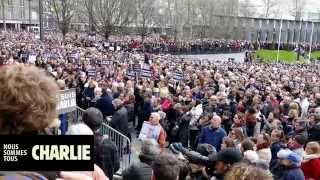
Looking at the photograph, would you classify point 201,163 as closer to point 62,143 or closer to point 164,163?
point 164,163

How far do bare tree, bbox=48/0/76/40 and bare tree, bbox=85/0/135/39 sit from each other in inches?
79.5

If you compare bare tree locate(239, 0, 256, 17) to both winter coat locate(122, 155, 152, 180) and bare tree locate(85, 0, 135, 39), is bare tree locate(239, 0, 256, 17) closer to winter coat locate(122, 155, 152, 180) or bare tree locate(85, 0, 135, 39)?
bare tree locate(85, 0, 135, 39)

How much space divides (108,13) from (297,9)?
1804 inches

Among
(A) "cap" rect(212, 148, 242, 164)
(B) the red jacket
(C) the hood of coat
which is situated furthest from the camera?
(C) the hood of coat

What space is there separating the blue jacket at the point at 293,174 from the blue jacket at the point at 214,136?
288 cm

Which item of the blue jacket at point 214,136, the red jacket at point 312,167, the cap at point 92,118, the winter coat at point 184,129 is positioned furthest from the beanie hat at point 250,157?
the winter coat at point 184,129

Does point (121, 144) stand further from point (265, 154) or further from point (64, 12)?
point (64, 12)

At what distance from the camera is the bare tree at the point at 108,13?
4691 centimetres

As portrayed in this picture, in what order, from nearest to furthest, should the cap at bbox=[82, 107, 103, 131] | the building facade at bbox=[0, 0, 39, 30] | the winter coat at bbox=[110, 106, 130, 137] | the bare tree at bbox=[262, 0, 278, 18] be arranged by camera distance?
the cap at bbox=[82, 107, 103, 131] < the winter coat at bbox=[110, 106, 130, 137] < the bare tree at bbox=[262, 0, 278, 18] < the building facade at bbox=[0, 0, 39, 30]

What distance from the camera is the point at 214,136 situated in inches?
350

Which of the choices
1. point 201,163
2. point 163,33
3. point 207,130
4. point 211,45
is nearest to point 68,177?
point 201,163

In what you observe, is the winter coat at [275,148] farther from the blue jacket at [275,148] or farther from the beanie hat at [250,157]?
the beanie hat at [250,157]

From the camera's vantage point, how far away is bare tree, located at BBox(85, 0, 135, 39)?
154 ft

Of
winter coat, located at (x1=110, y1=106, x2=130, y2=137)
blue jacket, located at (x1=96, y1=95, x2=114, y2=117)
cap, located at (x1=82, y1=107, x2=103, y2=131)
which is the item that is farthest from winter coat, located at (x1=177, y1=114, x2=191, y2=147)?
cap, located at (x1=82, y1=107, x2=103, y2=131)
